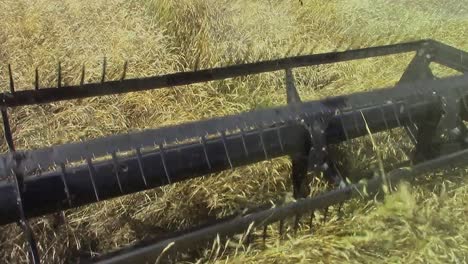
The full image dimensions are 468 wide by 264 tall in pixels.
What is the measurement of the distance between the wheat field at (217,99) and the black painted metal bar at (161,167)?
50 cm

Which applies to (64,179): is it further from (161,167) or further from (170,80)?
(170,80)

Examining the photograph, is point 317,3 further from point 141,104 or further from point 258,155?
point 258,155

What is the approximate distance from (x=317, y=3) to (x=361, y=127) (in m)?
3.56

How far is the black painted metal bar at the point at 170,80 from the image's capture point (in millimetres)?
2570

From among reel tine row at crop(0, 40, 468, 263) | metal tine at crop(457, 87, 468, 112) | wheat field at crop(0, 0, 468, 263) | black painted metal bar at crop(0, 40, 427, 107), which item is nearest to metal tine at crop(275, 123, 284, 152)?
reel tine row at crop(0, 40, 468, 263)

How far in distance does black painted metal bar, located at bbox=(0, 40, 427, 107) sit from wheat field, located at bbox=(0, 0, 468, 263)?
0.30m

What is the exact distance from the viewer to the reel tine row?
2.40 meters

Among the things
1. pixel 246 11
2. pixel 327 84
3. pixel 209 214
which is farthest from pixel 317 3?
pixel 209 214

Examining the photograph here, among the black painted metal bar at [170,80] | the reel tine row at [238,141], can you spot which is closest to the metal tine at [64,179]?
the reel tine row at [238,141]

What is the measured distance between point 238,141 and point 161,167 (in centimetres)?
40

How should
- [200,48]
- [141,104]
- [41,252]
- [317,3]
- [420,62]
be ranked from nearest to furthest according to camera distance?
[41,252]
[420,62]
[141,104]
[200,48]
[317,3]

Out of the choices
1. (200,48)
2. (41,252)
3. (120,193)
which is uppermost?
(120,193)

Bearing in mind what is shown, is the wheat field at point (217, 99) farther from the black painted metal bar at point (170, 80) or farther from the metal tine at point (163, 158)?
the metal tine at point (163, 158)

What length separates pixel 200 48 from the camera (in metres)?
4.99
